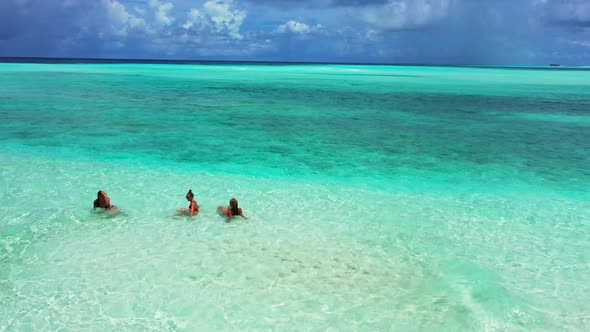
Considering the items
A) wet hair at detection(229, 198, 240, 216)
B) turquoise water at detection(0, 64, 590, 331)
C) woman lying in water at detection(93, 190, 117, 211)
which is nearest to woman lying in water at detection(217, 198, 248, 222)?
wet hair at detection(229, 198, 240, 216)

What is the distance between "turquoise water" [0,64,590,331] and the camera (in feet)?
17.2

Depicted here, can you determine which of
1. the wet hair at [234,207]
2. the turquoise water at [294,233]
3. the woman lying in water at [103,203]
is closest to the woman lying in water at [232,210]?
the wet hair at [234,207]

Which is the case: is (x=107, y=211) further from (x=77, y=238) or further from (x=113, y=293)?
(x=113, y=293)

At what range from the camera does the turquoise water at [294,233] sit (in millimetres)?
5254

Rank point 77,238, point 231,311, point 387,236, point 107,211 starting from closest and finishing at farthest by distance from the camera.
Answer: point 231,311 < point 77,238 < point 387,236 < point 107,211

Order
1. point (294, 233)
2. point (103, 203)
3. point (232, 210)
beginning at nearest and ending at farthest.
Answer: point (294, 233) < point (232, 210) < point (103, 203)

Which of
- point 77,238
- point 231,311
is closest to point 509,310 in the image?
point 231,311

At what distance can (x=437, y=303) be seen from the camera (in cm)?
545

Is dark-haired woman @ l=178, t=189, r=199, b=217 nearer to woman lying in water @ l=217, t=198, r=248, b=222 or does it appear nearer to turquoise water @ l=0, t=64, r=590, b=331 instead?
turquoise water @ l=0, t=64, r=590, b=331

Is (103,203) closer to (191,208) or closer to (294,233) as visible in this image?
(191,208)

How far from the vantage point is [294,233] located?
7387 millimetres

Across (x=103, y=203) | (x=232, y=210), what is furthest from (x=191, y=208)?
(x=103, y=203)

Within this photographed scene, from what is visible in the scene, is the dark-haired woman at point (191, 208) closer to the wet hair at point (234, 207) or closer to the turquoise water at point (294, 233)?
the turquoise water at point (294, 233)

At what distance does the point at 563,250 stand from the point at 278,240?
4.60 metres
